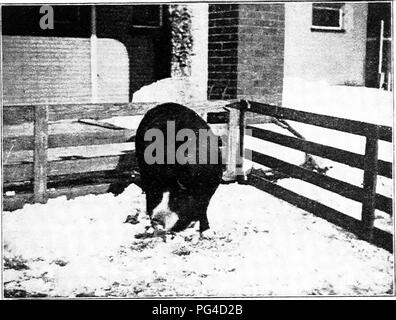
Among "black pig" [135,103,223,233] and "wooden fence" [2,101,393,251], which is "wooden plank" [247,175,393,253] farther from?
"black pig" [135,103,223,233]

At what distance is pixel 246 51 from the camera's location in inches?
231

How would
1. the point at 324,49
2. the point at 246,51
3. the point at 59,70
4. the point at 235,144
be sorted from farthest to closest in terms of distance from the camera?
the point at 324,49 → the point at 59,70 → the point at 246,51 → the point at 235,144

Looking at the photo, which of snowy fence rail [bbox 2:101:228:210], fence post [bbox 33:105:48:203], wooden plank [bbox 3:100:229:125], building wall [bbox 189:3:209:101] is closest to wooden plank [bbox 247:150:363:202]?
snowy fence rail [bbox 2:101:228:210]

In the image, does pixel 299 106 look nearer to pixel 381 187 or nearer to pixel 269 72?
pixel 269 72

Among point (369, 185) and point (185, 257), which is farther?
point (369, 185)

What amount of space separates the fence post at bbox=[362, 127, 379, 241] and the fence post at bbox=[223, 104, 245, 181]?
5.37 feet

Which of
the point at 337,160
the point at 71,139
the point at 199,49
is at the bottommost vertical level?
the point at 337,160

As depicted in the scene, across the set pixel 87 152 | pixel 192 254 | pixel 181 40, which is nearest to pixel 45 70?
pixel 181 40

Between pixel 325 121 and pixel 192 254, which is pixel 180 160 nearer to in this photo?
pixel 192 254

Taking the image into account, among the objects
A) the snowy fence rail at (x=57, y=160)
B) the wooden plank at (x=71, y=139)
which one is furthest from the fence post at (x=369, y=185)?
the wooden plank at (x=71, y=139)

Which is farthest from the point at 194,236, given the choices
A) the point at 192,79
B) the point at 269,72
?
the point at 192,79

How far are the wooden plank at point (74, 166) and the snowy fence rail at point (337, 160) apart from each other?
128 centimetres

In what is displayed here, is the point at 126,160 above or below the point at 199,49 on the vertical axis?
below

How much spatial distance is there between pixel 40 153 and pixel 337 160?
110 inches
